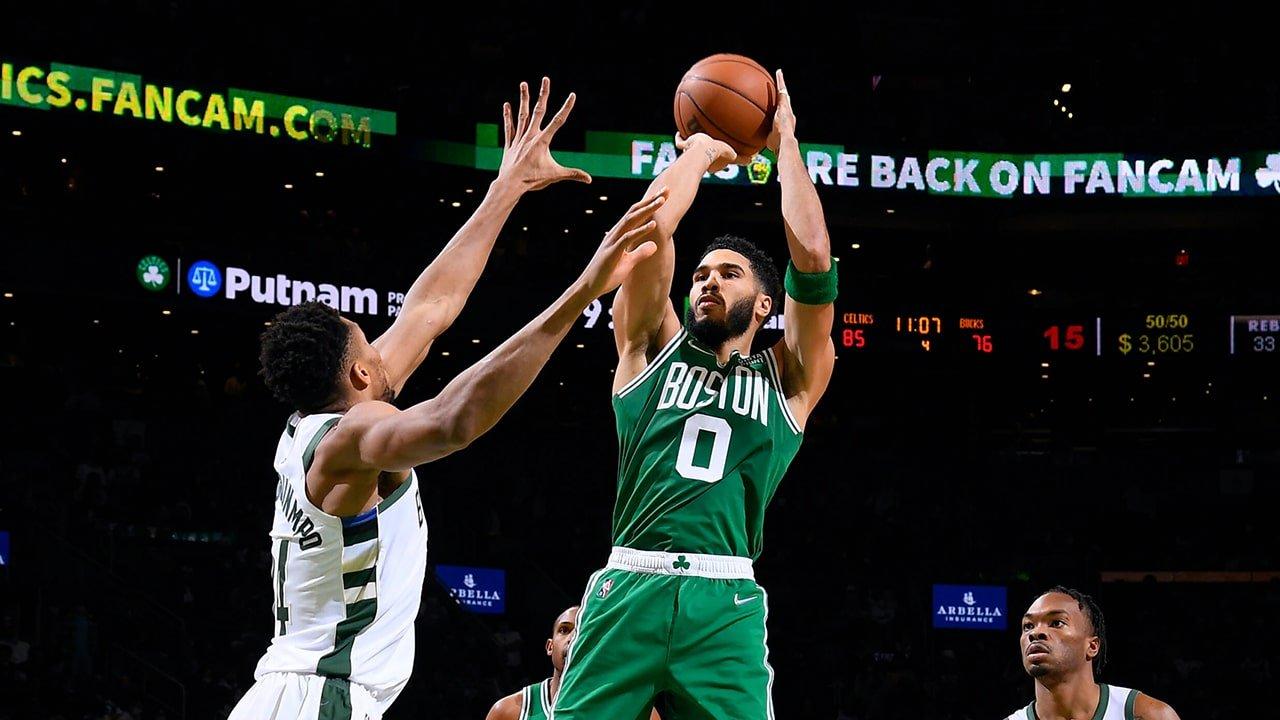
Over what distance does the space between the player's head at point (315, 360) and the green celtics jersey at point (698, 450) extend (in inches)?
42.2

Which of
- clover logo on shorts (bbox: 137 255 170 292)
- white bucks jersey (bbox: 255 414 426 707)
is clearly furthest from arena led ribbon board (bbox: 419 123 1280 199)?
white bucks jersey (bbox: 255 414 426 707)

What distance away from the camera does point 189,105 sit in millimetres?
22203

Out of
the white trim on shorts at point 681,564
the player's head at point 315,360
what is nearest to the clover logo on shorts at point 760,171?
the white trim on shorts at point 681,564

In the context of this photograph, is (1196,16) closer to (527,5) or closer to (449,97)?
(527,5)

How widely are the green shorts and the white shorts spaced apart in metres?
0.86

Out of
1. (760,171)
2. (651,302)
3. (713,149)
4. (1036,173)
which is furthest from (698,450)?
(1036,173)

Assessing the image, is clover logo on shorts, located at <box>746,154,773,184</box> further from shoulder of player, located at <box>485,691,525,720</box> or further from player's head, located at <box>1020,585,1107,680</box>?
player's head, located at <box>1020,585,1107,680</box>

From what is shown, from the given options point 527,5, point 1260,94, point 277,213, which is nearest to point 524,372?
point 277,213

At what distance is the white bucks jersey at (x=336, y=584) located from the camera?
4184 millimetres

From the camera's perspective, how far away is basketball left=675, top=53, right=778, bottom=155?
19.2 feet

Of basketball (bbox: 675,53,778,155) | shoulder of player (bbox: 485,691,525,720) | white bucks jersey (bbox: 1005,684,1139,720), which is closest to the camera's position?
basketball (bbox: 675,53,778,155)

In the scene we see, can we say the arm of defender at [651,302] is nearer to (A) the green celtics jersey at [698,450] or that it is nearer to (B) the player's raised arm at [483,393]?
Result: (A) the green celtics jersey at [698,450]

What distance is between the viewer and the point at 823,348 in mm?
5449

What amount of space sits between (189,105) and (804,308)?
18.7m
